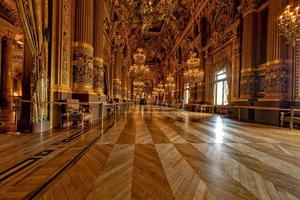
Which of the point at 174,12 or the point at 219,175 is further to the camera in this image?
the point at 174,12

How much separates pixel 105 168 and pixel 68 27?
5.71 metres

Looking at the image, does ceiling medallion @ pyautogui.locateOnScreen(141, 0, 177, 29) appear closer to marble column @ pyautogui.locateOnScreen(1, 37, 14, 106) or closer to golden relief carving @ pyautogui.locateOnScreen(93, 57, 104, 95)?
marble column @ pyautogui.locateOnScreen(1, 37, 14, 106)

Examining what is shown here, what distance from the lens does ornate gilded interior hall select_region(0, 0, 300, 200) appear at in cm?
204

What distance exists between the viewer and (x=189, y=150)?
137 inches

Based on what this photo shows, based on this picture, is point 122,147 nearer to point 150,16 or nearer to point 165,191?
point 165,191

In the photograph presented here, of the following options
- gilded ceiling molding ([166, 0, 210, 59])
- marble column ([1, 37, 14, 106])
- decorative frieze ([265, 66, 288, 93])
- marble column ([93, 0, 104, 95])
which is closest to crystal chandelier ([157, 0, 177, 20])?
gilded ceiling molding ([166, 0, 210, 59])

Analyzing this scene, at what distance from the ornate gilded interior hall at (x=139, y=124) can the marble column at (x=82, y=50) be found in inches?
1.4

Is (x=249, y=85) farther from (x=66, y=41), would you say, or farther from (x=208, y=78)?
(x=66, y=41)

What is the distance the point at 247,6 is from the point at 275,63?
4027 mm

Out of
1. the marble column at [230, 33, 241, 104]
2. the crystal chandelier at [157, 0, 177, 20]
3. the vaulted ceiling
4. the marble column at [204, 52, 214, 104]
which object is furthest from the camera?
the crystal chandelier at [157, 0, 177, 20]

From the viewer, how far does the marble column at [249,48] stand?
1030cm

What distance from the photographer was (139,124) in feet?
23.7

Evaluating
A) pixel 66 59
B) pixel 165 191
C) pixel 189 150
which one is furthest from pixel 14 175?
pixel 66 59

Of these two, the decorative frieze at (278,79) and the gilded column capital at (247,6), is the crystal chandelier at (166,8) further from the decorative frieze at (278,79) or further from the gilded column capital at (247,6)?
the decorative frieze at (278,79)
